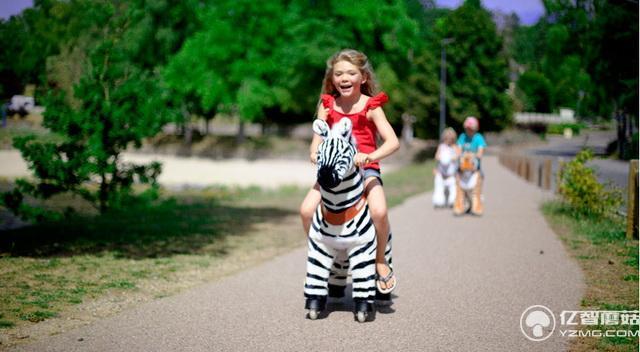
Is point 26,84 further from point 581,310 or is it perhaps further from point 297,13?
point 297,13

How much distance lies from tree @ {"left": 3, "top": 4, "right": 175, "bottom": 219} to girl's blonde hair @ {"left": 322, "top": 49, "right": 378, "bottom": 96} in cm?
406

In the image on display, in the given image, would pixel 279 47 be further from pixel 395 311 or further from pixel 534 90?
pixel 534 90

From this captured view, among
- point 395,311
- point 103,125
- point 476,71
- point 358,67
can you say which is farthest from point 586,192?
point 476,71

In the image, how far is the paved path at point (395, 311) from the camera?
518cm

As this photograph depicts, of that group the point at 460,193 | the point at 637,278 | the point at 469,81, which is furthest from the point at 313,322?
the point at 469,81

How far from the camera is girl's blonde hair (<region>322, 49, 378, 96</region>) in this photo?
6133 millimetres

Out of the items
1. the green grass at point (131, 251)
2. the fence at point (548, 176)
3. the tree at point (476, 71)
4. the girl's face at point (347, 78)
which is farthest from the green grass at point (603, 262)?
the tree at point (476, 71)

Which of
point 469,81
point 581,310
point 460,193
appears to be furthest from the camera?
point 469,81

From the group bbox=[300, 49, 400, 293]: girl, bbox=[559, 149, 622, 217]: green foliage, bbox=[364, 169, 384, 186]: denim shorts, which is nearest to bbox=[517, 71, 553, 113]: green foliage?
bbox=[559, 149, 622, 217]: green foliage

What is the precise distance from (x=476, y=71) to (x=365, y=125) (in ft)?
153

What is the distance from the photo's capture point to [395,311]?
6.24 meters

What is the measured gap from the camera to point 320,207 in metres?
5.83

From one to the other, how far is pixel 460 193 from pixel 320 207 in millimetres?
8861

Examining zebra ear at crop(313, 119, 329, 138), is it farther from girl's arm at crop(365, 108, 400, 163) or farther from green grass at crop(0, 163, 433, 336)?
green grass at crop(0, 163, 433, 336)
